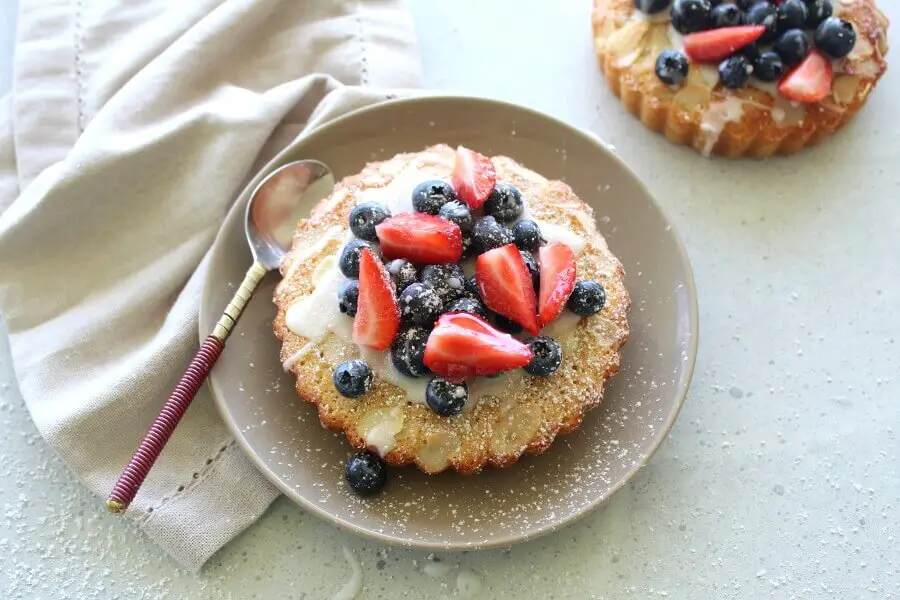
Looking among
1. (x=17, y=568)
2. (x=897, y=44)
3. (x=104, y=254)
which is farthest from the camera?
(x=897, y=44)

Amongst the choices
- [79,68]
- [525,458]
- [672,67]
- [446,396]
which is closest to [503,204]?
[446,396]

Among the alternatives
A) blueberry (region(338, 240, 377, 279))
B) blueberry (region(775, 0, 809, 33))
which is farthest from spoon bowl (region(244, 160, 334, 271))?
blueberry (region(775, 0, 809, 33))

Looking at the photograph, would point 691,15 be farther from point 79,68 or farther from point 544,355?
point 79,68

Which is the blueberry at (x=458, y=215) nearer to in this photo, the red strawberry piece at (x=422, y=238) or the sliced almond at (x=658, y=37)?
the red strawberry piece at (x=422, y=238)

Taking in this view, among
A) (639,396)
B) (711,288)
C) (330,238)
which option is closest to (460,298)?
(330,238)

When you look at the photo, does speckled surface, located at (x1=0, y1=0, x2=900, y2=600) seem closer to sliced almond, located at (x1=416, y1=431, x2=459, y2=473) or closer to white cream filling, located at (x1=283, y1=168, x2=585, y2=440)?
sliced almond, located at (x1=416, y1=431, x2=459, y2=473)

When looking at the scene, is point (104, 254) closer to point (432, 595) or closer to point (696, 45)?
point (432, 595)
